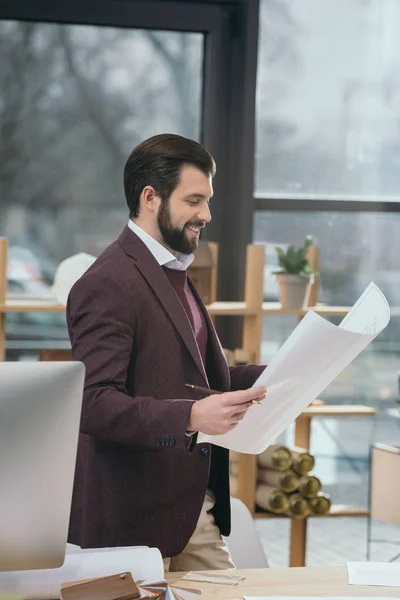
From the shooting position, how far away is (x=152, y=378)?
6.72 ft

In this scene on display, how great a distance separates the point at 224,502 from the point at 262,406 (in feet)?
1.48

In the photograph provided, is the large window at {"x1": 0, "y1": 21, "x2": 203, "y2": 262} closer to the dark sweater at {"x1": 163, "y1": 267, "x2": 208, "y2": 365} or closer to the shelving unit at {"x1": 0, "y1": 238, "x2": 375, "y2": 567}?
the shelving unit at {"x1": 0, "y1": 238, "x2": 375, "y2": 567}

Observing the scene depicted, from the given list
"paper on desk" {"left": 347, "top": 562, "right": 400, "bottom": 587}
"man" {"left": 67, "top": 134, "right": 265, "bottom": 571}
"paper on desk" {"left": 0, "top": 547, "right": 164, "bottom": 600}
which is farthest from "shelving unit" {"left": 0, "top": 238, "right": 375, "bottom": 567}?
"paper on desk" {"left": 0, "top": 547, "right": 164, "bottom": 600}

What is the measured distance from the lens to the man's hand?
5.70ft

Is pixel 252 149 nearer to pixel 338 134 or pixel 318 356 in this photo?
pixel 338 134

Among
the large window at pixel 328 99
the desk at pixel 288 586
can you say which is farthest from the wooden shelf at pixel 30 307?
the desk at pixel 288 586

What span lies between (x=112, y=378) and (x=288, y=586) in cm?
53

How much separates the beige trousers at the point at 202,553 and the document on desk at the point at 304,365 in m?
0.31

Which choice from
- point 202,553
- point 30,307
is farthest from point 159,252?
point 30,307

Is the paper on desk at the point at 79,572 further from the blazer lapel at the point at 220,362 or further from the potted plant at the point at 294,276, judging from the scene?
the potted plant at the point at 294,276

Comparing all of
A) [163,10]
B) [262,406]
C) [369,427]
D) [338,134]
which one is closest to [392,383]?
[369,427]

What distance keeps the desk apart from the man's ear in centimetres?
81

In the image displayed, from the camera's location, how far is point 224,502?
7.27ft

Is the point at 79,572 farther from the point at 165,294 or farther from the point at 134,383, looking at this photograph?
the point at 165,294
